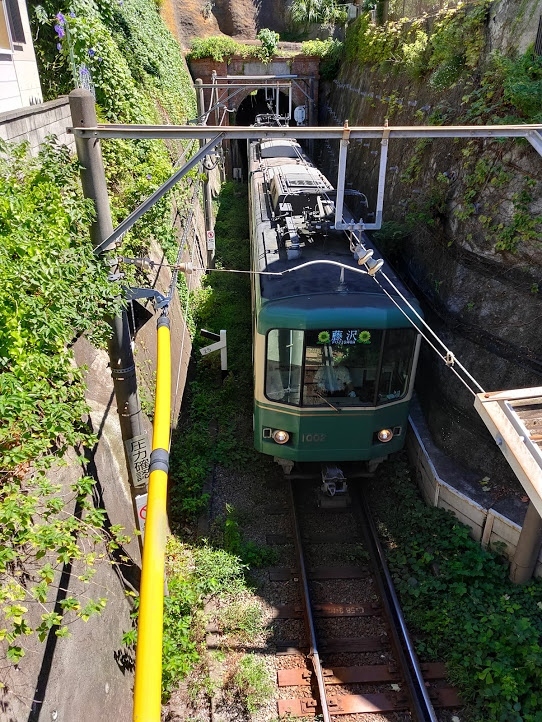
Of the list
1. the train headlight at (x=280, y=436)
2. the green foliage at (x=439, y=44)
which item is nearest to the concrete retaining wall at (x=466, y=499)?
the train headlight at (x=280, y=436)

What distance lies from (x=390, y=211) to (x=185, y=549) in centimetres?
788

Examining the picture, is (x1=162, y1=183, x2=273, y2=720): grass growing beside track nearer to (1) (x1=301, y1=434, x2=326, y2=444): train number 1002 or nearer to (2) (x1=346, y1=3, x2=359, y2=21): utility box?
(1) (x1=301, y1=434, x2=326, y2=444): train number 1002

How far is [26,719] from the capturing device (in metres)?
3.22

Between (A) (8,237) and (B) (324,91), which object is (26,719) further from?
(B) (324,91)

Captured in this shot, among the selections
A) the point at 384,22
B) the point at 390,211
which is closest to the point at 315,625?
the point at 390,211

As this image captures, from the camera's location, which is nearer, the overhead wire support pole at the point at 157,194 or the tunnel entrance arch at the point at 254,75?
the overhead wire support pole at the point at 157,194

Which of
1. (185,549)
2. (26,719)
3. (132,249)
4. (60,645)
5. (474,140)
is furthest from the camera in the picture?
(474,140)

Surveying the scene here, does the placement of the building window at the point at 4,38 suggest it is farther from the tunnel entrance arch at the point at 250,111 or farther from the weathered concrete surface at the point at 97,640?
the tunnel entrance arch at the point at 250,111

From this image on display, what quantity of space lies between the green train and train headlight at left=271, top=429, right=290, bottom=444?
0.04 feet

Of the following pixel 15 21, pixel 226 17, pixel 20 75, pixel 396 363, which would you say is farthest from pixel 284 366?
pixel 226 17

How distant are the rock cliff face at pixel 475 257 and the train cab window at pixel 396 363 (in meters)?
1.45

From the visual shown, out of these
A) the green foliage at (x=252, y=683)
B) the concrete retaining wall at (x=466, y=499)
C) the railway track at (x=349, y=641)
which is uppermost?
the concrete retaining wall at (x=466, y=499)

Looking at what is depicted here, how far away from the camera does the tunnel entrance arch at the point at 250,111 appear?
2480cm

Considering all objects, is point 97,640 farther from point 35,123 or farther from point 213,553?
point 35,123
